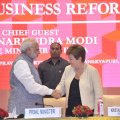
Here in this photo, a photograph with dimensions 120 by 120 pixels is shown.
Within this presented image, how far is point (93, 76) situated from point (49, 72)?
165cm

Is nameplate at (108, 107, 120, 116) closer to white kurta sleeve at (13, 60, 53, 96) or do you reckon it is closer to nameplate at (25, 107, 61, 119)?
nameplate at (25, 107, 61, 119)

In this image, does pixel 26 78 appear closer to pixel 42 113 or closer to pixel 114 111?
pixel 42 113

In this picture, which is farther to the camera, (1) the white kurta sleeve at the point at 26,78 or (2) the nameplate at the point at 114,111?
(1) the white kurta sleeve at the point at 26,78

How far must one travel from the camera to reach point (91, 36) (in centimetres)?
611

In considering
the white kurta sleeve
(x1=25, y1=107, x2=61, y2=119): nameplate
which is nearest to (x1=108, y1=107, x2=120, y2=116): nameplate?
(x1=25, y1=107, x2=61, y2=119): nameplate

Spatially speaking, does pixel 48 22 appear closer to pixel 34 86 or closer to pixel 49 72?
pixel 49 72

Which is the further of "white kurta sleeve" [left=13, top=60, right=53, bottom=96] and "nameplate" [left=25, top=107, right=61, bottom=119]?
"white kurta sleeve" [left=13, top=60, right=53, bottom=96]

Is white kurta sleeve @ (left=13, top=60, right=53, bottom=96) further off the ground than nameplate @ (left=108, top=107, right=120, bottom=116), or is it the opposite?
white kurta sleeve @ (left=13, top=60, right=53, bottom=96)

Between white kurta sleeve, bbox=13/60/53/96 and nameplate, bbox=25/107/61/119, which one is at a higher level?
white kurta sleeve, bbox=13/60/53/96

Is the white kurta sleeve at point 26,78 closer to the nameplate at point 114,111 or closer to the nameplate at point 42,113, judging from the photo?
the nameplate at point 42,113

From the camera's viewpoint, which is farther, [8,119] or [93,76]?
[93,76]

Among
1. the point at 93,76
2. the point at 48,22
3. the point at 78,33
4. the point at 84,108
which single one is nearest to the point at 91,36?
the point at 78,33

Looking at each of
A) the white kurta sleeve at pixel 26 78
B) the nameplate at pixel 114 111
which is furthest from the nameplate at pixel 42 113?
the white kurta sleeve at pixel 26 78

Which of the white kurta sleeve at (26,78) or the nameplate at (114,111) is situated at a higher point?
the white kurta sleeve at (26,78)
